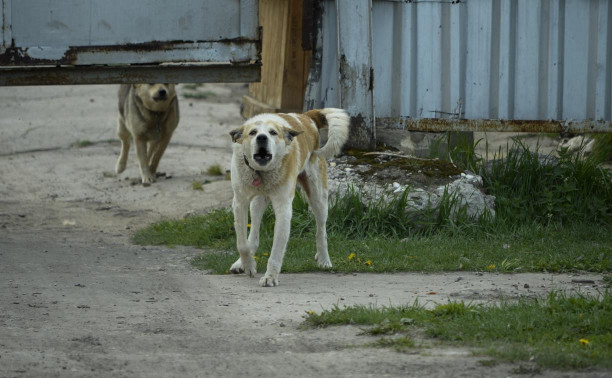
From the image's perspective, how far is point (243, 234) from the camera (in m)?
6.56

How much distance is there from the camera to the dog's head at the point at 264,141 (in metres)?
6.32

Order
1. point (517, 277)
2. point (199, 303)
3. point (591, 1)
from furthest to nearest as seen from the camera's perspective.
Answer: point (591, 1)
point (517, 277)
point (199, 303)

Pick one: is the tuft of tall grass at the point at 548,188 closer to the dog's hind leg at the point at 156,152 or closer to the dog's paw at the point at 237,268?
the dog's paw at the point at 237,268

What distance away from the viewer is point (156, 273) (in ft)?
23.1

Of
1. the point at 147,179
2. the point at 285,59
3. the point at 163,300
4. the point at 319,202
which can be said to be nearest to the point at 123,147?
the point at 147,179

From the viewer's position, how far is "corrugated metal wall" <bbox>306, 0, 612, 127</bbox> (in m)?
9.11

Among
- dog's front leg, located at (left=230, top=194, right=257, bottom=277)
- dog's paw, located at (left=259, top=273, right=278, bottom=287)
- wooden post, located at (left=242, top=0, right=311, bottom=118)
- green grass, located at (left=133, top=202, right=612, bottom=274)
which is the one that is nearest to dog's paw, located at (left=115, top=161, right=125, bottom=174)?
wooden post, located at (left=242, top=0, right=311, bottom=118)

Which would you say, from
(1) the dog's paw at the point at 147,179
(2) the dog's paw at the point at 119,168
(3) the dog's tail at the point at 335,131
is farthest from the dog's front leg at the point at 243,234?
(2) the dog's paw at the point at 119,168

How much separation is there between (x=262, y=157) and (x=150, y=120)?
6789 mm

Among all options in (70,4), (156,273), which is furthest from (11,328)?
(70,4)

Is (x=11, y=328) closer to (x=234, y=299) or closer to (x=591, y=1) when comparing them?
(x=234, y=299)

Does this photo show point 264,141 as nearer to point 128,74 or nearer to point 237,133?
point 237,133

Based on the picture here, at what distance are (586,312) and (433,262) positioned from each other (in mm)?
2086

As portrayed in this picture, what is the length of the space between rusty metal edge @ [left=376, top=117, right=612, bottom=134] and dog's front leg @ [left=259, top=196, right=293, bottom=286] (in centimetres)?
284
